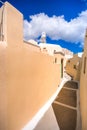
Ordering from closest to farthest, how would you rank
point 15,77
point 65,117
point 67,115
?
point 15,77 → point 65,117 → point 67,115

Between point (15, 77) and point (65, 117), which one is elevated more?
point (15, 77)

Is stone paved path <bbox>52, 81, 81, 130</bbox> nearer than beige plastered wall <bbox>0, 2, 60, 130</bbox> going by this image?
No

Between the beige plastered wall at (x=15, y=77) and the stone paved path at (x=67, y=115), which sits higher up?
the beige plastered wall at (x=15, y=77)

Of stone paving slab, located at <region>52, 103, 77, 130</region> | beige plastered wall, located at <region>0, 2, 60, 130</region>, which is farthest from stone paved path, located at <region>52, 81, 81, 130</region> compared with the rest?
beige plastered wall, located at <region>0, 2, 60, 130</region>

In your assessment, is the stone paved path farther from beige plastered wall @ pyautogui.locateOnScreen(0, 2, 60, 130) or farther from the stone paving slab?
beige plastered wall @ pyautogui.locateOnScreen(0, 2, 60, 130)

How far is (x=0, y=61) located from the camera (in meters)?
3.98

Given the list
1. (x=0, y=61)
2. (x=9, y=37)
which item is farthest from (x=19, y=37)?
(x=0, y=61)

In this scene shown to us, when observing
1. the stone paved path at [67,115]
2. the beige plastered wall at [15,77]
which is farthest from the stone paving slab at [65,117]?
the beige plastered wall at [15,77]

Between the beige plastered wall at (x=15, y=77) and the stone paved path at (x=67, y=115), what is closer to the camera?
the beige plastered wall at (x=15, y=77)

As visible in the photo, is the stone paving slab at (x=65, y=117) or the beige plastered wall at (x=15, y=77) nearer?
the beige plastered wall at (x=15, y=77)

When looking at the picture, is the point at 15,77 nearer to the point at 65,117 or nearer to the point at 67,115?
the point at 65,117

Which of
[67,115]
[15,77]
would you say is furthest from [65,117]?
[15,77]

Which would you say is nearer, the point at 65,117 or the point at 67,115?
the point at 65,117

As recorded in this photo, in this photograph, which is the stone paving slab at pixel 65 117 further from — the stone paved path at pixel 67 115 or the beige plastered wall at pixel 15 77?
the beige plastered wall at pixel 15 77
